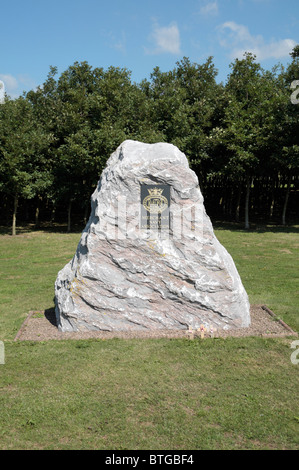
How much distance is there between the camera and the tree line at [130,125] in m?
24.1

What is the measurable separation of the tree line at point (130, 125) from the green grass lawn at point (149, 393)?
15650mm

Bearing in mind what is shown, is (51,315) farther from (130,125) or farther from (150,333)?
(130,125)

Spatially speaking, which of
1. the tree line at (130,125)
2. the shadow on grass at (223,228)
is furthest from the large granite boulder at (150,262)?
the shadow on grass at (223,228)

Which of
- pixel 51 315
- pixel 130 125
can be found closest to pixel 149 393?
pixel 51 315

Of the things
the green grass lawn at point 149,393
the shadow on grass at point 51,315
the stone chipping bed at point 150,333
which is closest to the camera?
the green grass lawn at point 149,393

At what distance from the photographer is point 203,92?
1224 inches

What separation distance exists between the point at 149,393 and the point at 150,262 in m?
3.14

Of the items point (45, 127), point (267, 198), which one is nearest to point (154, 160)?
point (45, 127)

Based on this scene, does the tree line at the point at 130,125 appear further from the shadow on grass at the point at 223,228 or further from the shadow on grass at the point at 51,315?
the shadow on grass at the point at 51,315

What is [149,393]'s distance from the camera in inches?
265

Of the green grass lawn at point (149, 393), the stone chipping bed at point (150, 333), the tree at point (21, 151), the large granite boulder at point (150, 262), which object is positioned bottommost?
the green grass lawn at point (149, 393)

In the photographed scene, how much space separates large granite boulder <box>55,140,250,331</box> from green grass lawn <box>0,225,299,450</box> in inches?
26.5
